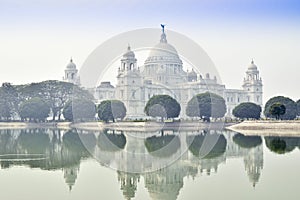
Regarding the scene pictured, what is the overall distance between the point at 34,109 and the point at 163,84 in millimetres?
31954

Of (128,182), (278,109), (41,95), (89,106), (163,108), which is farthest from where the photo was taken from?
(41,95)

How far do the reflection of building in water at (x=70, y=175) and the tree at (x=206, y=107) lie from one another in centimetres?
4133

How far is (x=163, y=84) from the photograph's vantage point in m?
93.5

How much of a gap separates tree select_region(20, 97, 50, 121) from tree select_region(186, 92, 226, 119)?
818 inches

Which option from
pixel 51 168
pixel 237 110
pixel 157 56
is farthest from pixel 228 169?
pixel 157 56

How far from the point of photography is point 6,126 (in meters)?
70.4

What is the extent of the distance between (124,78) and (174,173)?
64494 mm

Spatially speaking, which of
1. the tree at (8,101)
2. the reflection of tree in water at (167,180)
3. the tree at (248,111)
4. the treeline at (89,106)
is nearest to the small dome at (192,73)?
the treeline at (89,106)

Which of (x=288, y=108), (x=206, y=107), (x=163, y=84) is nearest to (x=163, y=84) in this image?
(x=163, y=84)

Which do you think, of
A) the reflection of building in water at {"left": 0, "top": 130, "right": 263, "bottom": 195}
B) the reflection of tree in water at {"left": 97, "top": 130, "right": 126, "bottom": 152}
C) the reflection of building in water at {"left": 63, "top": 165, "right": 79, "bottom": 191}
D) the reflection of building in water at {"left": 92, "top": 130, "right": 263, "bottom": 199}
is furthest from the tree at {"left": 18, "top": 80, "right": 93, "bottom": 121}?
the reflection of building in water at {"left": 63, "top": 165, "right": 79, "bottom": 191}

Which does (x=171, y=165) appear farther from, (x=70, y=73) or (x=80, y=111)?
(x=70, y=73)

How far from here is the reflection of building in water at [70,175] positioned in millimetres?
18125

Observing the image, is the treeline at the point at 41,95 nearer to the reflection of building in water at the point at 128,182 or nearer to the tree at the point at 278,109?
the tree at the point at 278,109

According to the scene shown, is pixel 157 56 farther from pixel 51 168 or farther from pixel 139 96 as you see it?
pixel 51 168
